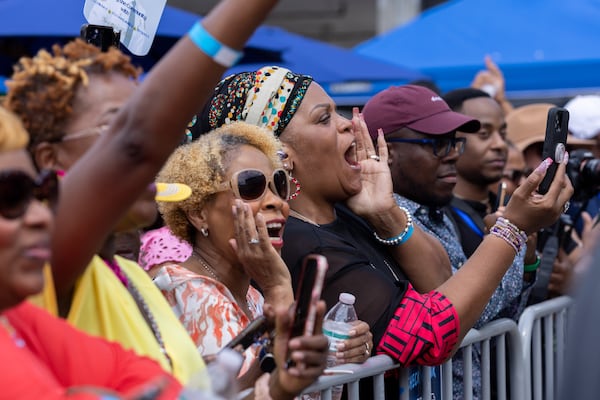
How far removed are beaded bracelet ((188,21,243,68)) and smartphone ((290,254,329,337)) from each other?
528 millimetres

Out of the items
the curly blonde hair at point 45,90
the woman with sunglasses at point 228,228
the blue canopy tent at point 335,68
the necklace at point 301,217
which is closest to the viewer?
the curly blonde hair at point 45,90

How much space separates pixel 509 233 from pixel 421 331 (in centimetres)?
53

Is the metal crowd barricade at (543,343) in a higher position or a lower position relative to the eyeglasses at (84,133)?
lower

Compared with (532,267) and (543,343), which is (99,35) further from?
(543,343)

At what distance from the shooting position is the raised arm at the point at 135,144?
1.95m

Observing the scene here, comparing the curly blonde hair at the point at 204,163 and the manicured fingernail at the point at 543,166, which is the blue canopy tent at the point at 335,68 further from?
the curly blonde hair at the point at 204,163

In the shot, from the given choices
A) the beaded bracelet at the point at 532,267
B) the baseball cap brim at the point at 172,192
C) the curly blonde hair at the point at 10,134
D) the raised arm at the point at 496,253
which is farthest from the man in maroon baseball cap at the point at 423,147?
the curly blonde hair at the point at 10,134

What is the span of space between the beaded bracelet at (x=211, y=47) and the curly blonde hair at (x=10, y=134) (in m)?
0.39

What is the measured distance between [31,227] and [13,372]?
284mm

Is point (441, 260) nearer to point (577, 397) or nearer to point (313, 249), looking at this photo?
point (313, 249)

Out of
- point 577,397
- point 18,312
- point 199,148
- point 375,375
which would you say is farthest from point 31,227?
point 375,375

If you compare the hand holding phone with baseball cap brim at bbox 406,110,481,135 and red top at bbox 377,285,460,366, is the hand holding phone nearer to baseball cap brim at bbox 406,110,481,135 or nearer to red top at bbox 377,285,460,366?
red top at bbox 377,285,460,366

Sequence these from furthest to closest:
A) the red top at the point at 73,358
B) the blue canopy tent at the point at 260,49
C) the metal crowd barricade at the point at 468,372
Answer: the blue canopy tent at the point at 260,49 < the metal crowd barricade at the point at 468,372 < the red top at the point at 73,358

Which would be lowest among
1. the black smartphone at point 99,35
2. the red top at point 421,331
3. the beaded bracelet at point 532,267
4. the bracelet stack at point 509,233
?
the beaded bracelet at point 532,267
